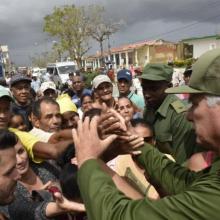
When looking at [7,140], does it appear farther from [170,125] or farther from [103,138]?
[170,125]

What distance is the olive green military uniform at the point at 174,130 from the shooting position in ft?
9.50

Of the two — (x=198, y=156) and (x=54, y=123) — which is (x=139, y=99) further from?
(x=198, y=156)

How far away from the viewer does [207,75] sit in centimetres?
137

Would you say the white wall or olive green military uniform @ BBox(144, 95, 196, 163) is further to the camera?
the white wall

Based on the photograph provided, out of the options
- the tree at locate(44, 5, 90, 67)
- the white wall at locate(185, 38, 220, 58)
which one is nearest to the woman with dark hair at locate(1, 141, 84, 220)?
the tree at locate(44, 5, 90, 67)

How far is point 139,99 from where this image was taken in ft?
18.7

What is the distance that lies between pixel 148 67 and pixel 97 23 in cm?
4398

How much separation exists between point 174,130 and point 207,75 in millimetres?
1705

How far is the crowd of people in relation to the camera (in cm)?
130

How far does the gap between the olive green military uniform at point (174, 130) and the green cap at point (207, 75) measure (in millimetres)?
1450

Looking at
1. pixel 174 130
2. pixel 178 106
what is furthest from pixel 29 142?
pixel 178 106

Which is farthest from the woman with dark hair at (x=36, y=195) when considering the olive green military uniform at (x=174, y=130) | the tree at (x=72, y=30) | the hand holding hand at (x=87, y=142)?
the tree at (x=72, y=30)

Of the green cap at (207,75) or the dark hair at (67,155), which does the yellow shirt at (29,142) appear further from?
the green cap at (207,75)

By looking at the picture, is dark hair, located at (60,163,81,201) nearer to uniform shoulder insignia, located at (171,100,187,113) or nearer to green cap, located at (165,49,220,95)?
uniform shoulder insignia, located at (171,100,187,113)
